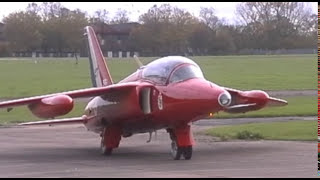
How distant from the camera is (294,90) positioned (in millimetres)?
55812

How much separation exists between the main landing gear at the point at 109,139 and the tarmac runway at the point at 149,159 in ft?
0.79

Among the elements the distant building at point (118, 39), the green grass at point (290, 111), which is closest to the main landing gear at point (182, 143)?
the green grass at point (290, 111)

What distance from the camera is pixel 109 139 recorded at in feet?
71.7

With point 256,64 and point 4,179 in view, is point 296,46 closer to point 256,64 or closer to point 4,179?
point 256,64

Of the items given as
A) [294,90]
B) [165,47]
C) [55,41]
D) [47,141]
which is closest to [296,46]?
[165,47]

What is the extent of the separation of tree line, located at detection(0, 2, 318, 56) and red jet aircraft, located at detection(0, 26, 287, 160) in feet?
178

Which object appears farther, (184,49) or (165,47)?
(184,49)

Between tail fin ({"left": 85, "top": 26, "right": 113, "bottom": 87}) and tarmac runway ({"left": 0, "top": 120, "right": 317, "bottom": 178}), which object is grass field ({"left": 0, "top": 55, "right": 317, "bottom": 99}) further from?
tarmac runway ({"left": 0, "top": 120, "right": 317, "bottom": 178})

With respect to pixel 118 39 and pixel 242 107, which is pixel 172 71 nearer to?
pixel 242 107

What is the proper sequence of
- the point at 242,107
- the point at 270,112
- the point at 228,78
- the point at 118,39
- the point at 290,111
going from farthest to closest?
the point at 118,39, the point at 228,78, the point at 270,112, the point at 290,111, the point at 242,107

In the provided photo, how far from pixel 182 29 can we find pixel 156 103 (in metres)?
60.5

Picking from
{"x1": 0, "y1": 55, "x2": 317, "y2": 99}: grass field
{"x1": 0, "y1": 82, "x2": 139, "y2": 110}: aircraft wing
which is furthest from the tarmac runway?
{"x1": 0, "y1": 55, "x2": 317, "y2": 99}: grass field

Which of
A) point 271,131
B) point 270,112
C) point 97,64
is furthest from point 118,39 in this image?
point 97,64

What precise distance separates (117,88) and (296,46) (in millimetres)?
86088
